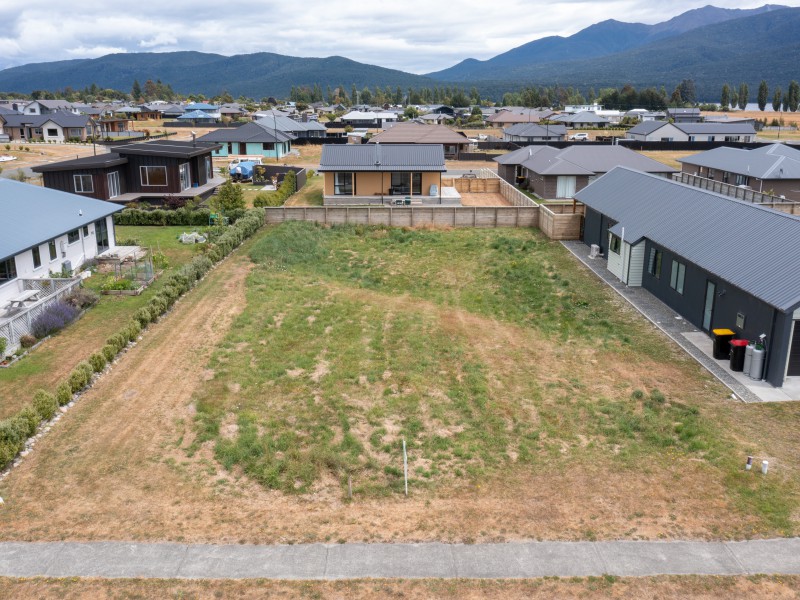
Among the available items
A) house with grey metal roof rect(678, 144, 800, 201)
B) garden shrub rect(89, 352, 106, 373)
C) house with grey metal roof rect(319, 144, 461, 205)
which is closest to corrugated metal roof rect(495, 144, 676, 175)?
house with grey metal roof rect(678, 144, 800, 201)

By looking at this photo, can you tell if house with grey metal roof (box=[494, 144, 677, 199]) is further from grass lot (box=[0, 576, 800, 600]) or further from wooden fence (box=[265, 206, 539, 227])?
grass lot (box=[0, 576, 800, 600])

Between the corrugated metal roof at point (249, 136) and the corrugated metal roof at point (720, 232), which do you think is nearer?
the corrugated metal roof at point (720, 232)

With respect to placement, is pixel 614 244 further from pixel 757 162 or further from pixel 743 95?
pixel 743 95

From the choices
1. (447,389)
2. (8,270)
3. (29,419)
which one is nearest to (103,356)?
(29,419)

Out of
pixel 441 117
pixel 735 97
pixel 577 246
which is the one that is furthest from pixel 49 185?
pixel 735 97

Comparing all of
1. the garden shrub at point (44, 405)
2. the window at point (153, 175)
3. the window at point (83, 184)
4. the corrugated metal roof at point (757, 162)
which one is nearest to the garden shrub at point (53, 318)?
the garden shrub at point (44, 405)

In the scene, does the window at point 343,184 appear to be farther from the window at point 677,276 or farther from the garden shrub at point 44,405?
the garden shrub at point 44,405
